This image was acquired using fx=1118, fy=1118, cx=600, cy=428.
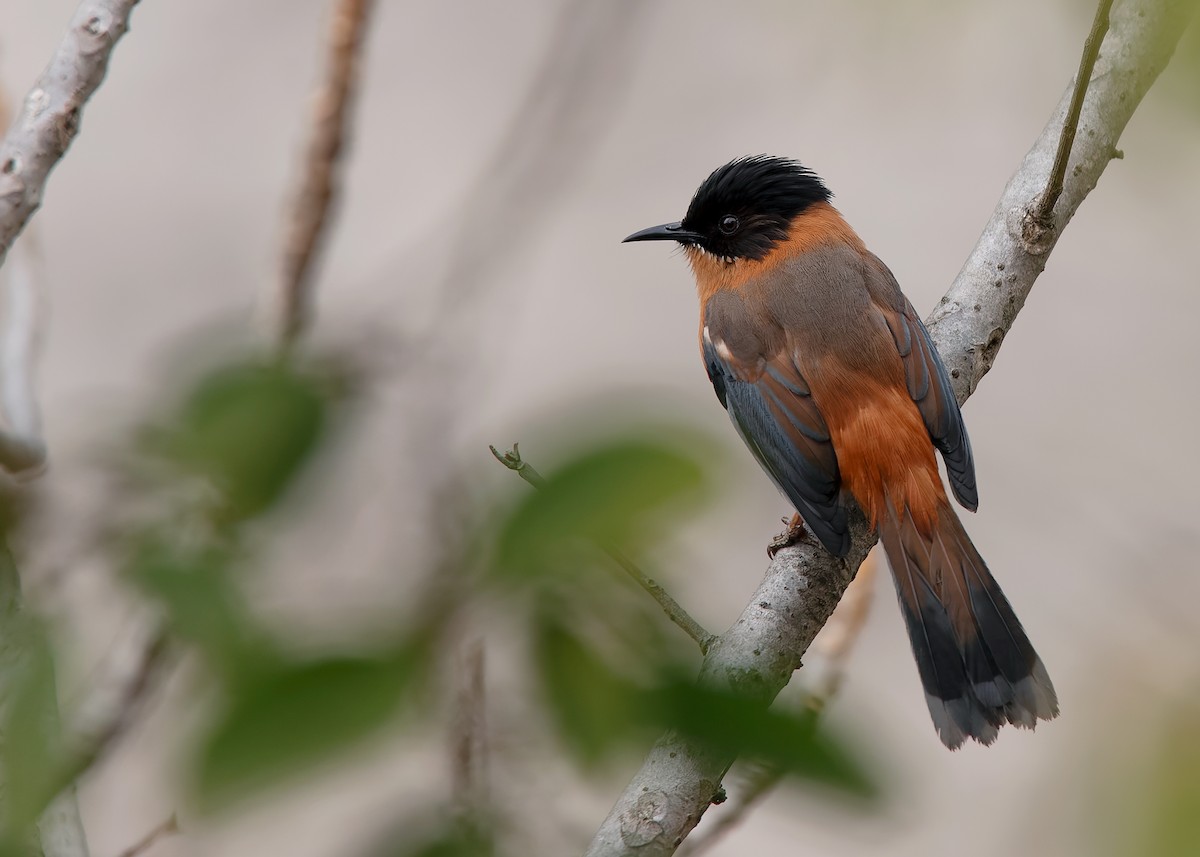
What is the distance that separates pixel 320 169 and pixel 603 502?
8.98ft

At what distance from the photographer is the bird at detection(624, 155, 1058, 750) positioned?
2.76 meters

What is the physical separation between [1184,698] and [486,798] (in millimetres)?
744

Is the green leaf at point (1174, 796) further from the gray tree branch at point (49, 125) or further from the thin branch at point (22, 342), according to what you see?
the thin branch at point (22, 342)

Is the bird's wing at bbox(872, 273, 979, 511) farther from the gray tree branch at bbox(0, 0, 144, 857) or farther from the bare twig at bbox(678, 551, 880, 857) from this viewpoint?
the gray tree branch at bbox(0, 0, 144, 857)

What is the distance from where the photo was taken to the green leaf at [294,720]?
1.75ft

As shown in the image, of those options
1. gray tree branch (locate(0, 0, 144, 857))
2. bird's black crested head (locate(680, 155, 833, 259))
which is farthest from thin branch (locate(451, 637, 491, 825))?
bird's black crested head (locate(680, 155, 833, 259))

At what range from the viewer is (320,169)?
315cm

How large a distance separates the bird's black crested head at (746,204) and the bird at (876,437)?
0.29 feet

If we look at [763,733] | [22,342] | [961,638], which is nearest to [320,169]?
[22,342]

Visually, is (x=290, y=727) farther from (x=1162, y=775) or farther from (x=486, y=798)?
(x=1162, y=775)

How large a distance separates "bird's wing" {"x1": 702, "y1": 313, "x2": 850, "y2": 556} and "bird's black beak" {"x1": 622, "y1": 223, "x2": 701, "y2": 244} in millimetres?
549

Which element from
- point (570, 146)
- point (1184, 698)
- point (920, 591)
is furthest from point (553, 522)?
point (570, 146)

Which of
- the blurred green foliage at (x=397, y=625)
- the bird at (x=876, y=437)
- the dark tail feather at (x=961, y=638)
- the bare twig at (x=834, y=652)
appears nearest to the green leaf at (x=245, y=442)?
the blurred green foliage at (x=397, y=625)

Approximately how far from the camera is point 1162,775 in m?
0.95
